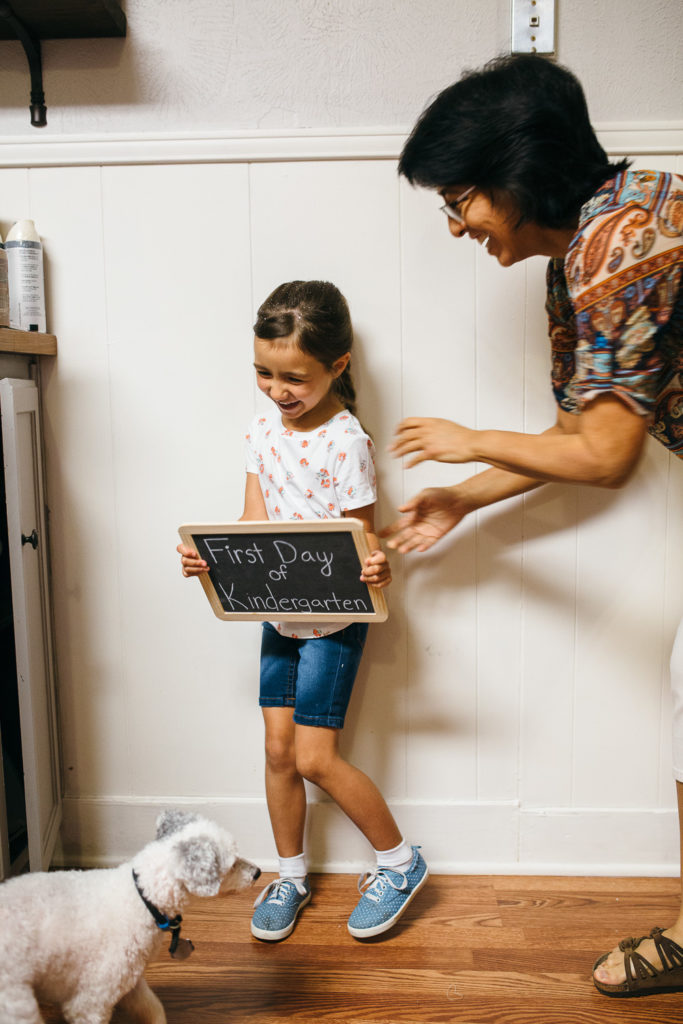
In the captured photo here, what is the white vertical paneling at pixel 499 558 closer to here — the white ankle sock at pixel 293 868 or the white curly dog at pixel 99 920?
the white ankle sock at pixel 293 868

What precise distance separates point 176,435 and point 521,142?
886 millimetres

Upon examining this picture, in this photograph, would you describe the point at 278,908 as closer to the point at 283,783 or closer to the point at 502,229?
the point at 283,783

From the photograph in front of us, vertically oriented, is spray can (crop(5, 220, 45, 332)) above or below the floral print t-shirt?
above

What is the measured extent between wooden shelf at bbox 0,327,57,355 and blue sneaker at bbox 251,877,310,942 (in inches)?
44.9

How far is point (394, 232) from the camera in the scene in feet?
5.08

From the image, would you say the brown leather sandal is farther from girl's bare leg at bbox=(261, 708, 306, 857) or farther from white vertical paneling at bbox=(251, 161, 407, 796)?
white vertical paneling at bbox=(251, 161, 407, 796)

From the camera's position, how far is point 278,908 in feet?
4.90

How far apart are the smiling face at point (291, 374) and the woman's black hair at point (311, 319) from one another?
0.01 meters

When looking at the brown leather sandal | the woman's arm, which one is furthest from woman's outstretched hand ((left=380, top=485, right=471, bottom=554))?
the brown leather sandal

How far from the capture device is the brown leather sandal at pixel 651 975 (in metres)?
1.31

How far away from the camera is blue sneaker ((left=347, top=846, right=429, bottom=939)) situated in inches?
57.4

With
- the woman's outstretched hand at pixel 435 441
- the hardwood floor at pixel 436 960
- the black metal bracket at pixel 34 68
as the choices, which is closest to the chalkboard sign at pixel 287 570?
the woman's outstretched hand at pixel 435 441

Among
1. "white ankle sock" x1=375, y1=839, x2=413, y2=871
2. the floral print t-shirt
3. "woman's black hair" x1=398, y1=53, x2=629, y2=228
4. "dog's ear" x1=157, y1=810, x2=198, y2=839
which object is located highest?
"woman's black hair" x1=398, y1=53, x2=629, y2=228

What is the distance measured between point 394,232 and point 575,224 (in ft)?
1.56
